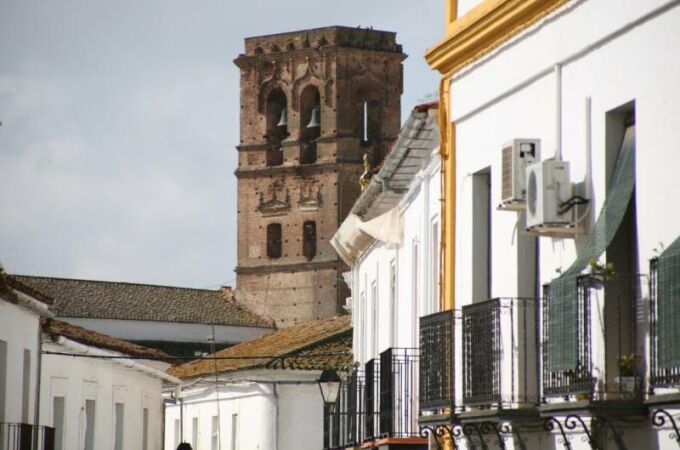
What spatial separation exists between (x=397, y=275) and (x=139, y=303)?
61.2 m

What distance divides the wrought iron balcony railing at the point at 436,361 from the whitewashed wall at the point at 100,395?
16.7 meters

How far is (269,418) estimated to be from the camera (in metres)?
48.6

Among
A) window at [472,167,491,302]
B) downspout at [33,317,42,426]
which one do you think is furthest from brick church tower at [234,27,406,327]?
window at [472,167,491,302]

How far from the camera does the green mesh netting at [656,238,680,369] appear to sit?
10.9m

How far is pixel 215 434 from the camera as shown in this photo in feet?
166

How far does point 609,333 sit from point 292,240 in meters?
78.0

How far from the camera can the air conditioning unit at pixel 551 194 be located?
42.0 ft

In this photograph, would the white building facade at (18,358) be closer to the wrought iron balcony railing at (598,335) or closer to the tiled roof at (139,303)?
the wrought iron balcony railing at (598,335)

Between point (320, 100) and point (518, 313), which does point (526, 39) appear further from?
point (320, 100)

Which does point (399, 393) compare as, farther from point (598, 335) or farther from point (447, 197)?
point (598, 335)

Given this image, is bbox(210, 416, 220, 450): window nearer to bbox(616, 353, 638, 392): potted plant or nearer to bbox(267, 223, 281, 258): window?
bbox(616, 353, 638, 392): potted plant

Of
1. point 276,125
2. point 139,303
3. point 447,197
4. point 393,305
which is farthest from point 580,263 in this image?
point 276,125

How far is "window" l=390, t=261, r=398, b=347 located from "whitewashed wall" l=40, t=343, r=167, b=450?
9078mm

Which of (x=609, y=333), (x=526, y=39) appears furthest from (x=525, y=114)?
(x=609, y=333)
